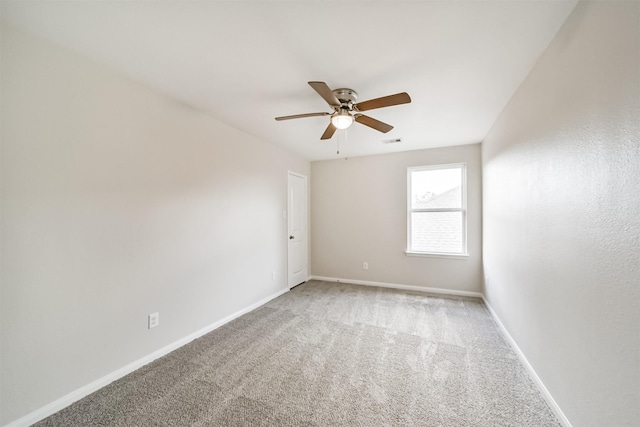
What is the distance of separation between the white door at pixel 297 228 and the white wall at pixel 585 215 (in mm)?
3182

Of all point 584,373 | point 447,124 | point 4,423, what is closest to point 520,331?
point 584,373

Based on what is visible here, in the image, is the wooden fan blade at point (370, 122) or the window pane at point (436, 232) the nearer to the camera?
the wooden fan blade at point (370, 122)

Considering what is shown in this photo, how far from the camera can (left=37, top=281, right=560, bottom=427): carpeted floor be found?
5.21ft

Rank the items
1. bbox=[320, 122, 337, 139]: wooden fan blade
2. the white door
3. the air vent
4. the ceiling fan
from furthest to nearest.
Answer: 1. the white door
2. the air vent
3. bbox=[320, 122, 337, 139]: wooden fan blade
4. the ceiling fan

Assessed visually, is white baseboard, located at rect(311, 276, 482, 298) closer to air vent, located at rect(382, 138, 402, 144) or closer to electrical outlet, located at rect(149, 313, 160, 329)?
air vent, located at rect(382, 138, 402, 144)

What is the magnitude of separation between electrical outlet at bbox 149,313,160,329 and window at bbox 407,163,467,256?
364 cm

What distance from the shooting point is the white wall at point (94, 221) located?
1.49 metres

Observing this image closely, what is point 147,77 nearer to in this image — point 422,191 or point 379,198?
point 379,198

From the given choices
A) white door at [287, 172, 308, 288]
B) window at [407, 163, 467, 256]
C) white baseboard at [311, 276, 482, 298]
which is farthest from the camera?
white door at [287, 172, 308, 288]

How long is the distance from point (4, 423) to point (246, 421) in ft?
4.57

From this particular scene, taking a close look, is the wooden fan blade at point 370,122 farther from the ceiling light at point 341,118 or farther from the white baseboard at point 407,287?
the white baseboard at point 407,287

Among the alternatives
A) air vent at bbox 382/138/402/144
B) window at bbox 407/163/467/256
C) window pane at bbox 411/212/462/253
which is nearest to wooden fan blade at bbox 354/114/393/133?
air vent at bbox 382/138/402/144

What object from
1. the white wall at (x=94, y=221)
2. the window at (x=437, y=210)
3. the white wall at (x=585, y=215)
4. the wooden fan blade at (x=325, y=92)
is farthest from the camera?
the window at (x=437, y=210)

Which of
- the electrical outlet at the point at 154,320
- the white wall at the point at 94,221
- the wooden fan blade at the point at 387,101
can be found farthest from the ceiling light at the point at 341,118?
the electrical outlet at the point at 154,320
